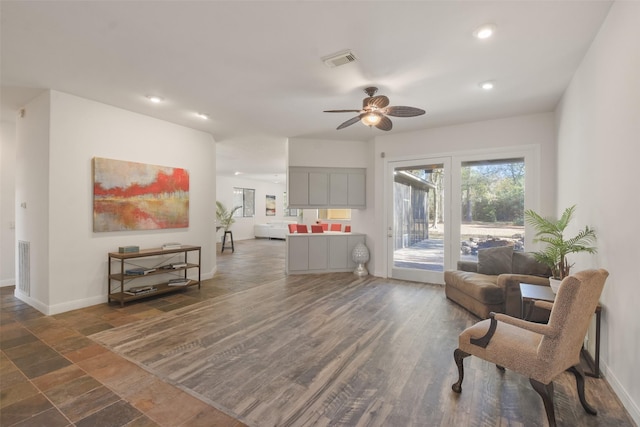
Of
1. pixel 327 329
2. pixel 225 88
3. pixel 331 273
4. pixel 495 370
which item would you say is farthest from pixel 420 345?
pixel 225 88

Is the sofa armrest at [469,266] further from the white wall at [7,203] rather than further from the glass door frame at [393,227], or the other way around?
the white wall at [7,203]

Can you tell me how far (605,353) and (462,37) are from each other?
290 cm

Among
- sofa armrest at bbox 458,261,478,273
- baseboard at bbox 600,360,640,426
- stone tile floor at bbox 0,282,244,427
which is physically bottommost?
stone tile floor at bbox 0,282,244,427

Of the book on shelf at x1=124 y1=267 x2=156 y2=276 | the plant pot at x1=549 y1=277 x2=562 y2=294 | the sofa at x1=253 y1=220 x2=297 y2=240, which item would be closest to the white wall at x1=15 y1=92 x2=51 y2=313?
the book on shelf at x1=124 y1=267 x2=156 y2=276

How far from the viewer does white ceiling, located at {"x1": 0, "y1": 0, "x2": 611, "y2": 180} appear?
218 cm

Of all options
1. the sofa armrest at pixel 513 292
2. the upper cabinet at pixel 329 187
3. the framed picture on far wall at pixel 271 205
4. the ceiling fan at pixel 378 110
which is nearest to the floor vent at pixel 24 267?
the upper cabinet at pixel 329 187

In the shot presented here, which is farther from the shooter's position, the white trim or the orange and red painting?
the orange and red painting

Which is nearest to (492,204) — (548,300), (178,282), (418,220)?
(418,220)

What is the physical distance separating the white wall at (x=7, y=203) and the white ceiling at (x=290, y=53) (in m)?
1.18

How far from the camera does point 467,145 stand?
486cm

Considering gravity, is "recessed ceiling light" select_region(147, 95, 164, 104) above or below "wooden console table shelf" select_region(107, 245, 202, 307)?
above

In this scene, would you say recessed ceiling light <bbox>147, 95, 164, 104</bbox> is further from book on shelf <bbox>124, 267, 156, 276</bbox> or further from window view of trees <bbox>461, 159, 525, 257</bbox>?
window view of trees <bbox>461, 159, 525, 257</bbox>

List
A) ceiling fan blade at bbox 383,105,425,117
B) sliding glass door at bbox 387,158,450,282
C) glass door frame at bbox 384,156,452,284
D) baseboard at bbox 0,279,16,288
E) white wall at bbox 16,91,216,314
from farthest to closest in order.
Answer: sliding glass door at bbox 387,158,450,282 → glass door frame at bbox 384,156,452,284 → baseboard at bbox 0,279,16,288 → white wall at bbox 16,91,216,314 → ceiling fan blade at bbox 383,105,425,117

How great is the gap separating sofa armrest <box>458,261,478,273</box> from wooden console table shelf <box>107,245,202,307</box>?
4.33 metres
